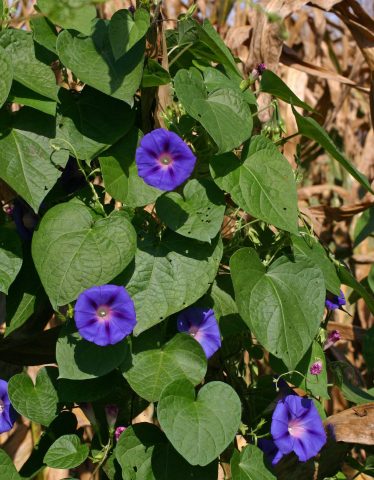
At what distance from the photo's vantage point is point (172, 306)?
1221mm

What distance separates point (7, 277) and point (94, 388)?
25 centimetres

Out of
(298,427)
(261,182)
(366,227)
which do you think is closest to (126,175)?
(261,182)

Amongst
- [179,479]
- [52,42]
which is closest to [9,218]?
[52,42]

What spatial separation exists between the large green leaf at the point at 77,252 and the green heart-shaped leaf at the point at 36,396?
25 centimetres

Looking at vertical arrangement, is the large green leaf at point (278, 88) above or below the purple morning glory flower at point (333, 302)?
above

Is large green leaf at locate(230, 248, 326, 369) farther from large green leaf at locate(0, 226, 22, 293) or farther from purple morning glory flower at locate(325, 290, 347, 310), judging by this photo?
large green leaf at locate(0, 226, 22, 293)

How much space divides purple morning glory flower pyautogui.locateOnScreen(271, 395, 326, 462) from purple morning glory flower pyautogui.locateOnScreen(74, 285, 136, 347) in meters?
0.34

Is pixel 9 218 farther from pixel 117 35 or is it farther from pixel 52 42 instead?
pixel 117 35

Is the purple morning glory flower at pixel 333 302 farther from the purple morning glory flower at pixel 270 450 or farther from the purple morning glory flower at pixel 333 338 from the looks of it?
the purple morning glory flower at pixel 270 450

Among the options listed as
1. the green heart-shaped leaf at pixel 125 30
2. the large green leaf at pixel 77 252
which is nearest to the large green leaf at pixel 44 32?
the green heart-shaped leaf at pixel 125 30

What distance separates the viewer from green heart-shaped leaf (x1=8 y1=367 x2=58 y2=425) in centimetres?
132

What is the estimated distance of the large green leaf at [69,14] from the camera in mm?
1050

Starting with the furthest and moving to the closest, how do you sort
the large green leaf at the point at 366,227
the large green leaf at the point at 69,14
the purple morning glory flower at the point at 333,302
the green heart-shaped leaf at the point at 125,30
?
the large green leaf at the point at 366,227
the purple morning glory flower at the point at 333,302
the green heart-shaped leaf at the point at 125,30
the large green leaf at the point at 69,14

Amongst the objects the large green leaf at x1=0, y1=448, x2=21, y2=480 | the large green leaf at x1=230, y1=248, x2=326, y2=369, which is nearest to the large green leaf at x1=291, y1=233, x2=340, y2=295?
the large green leaf at x1=230, y1=248, x2=326, y2=369
